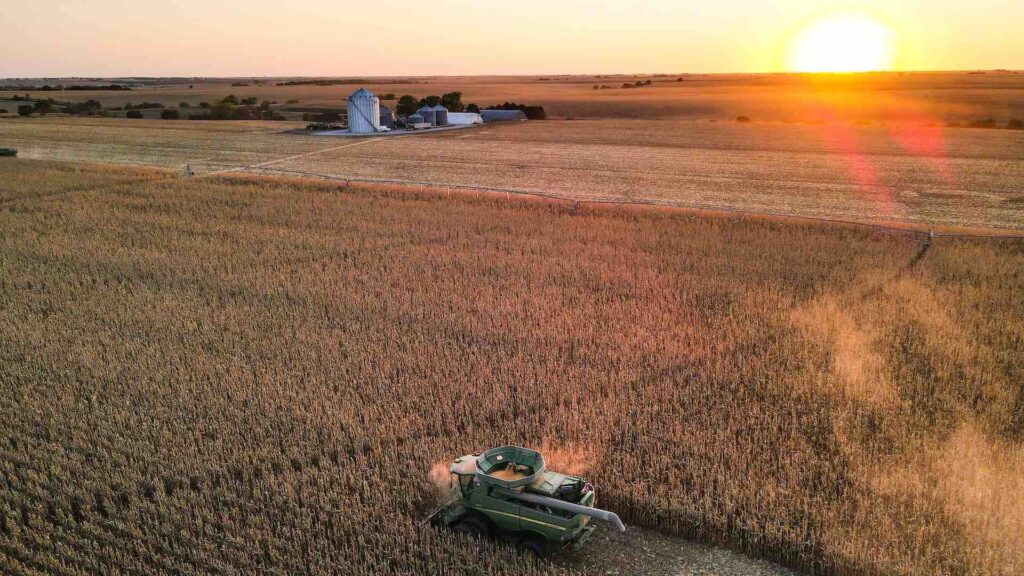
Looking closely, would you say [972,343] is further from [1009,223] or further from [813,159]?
[813,159]

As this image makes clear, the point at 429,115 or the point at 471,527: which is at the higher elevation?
the point at 429,115

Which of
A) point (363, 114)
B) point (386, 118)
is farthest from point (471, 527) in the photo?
point (386, 118)

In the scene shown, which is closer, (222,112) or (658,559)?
(658,559)

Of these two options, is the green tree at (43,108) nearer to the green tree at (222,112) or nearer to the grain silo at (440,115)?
the green tree at (222,112)

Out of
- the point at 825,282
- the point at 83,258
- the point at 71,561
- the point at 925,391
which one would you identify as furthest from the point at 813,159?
the point at 71,561

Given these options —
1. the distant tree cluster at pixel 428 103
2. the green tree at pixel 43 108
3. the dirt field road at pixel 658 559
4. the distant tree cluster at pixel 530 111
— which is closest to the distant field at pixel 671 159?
→ the distant tree cluster at pixel 530 111

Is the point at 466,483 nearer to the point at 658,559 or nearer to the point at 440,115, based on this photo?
the point at 658,559

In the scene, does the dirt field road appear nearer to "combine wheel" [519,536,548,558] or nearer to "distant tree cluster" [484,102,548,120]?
"combine wheel" [519,536,548,558]

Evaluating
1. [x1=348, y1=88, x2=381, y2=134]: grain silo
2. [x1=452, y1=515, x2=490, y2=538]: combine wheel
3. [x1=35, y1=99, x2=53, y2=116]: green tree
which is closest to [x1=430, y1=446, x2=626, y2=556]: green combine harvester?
[x1=452, y1=515, x2=490, y2=538]: combine wheel
